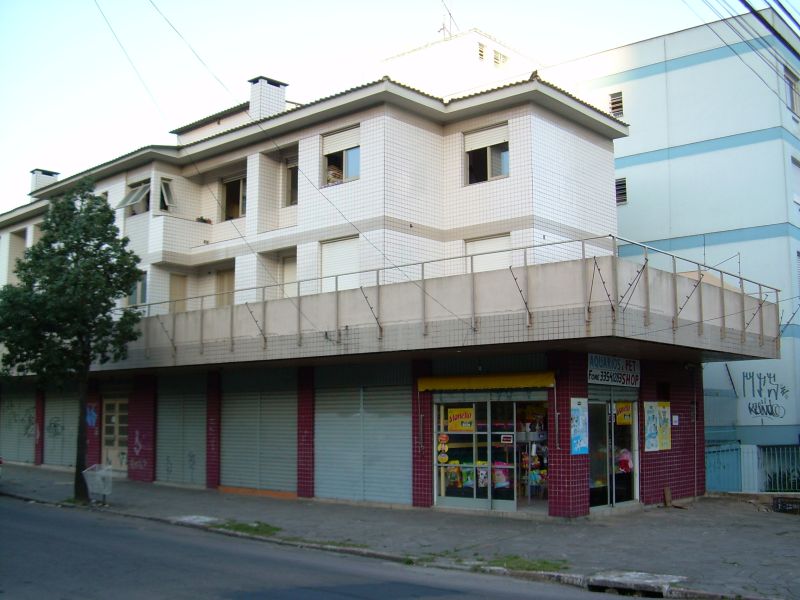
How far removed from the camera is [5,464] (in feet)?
104

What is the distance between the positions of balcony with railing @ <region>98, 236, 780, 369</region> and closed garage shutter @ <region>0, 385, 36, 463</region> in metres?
11.4

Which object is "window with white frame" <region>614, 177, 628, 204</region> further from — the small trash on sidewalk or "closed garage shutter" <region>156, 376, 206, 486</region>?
the small trash on sidewalk

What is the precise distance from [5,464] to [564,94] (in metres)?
25.2

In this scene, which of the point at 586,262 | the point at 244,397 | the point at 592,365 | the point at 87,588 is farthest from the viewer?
the point at 244,397

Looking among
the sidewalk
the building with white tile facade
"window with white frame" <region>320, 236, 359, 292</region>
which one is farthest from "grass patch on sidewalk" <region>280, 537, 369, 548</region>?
"window with white frame" <region>320, 236, 359, 292</region>

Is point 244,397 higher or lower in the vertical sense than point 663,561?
higher

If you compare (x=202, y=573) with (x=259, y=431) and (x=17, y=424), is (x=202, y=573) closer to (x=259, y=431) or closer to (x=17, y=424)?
(x=259, y=431)

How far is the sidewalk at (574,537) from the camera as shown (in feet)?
37.5

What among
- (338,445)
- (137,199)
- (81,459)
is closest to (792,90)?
(338,445)

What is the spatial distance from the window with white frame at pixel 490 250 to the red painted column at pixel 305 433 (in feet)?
16.8

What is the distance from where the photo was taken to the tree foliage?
19500 mm

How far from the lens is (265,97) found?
82.7 feet

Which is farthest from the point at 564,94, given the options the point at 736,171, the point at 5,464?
the point at 5,464

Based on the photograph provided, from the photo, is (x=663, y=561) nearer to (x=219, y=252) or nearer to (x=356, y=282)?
(x=356, y=282)
